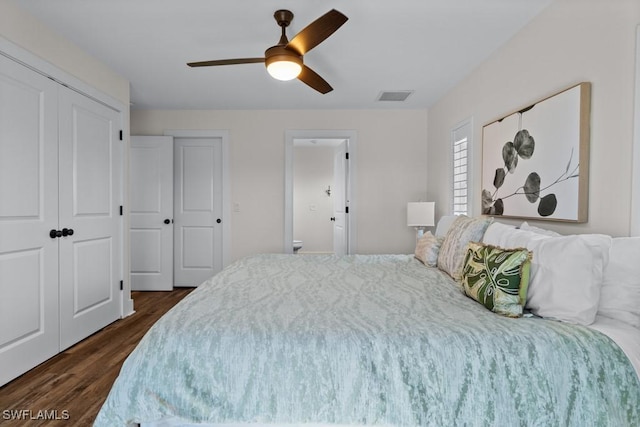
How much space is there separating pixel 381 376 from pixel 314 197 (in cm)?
599

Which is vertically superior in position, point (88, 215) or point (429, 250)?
point (88, 215)

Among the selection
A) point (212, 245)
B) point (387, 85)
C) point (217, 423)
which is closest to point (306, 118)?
point (387, 85)

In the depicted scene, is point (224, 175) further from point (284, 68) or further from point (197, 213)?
point (284, 68)

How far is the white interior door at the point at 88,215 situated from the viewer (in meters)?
2.64

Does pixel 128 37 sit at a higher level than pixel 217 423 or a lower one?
higher

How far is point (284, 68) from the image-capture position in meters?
2.14

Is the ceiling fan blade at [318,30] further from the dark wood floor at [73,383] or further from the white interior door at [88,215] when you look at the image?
the dark wood floor at [73,383]

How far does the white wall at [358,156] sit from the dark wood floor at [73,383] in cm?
224

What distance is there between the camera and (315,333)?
4.26 ft

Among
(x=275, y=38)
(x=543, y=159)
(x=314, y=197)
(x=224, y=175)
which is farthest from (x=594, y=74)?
(x=314, y=197)

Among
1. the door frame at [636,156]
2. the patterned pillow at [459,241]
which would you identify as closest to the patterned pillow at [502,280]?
the patterned pillow at [459,241]

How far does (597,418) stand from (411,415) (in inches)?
25.3

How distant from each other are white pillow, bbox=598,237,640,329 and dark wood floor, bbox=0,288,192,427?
2520mm

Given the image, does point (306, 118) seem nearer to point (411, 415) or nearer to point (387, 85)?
point (387, 85)
